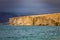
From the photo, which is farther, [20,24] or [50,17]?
[20,24]

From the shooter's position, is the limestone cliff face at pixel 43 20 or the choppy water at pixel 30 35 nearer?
the choppy water at pixel 30 35

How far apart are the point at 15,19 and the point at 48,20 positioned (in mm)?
5909

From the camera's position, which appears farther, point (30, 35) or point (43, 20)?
point (43, 20)

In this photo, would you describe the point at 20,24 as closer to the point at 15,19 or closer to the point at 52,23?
the point at 15,19

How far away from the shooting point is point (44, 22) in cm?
3762

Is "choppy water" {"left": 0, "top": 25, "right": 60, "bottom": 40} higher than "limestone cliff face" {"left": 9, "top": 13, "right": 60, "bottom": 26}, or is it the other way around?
"limestone cliff face" {"left": 9, "top": 13, "right": 60, "bottom": 26}

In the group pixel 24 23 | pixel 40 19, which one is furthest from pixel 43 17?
pixel 24 23

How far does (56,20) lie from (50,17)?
1756 millimetres

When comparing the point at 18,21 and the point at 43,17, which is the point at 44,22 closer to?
the point at 43,17

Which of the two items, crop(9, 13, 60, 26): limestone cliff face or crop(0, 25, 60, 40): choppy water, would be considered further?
crop(9, 13, 60, 26): limestone cliff face

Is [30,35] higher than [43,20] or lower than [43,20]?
lower

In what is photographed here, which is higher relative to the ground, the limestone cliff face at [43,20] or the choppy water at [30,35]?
the limestone cliff face at [43,20]

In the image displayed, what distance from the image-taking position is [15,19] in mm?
39656

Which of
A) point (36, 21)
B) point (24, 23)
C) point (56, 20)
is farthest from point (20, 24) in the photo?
point (56, 20)
